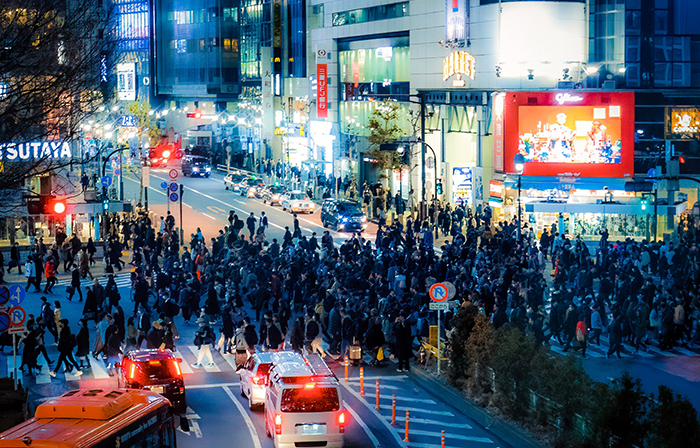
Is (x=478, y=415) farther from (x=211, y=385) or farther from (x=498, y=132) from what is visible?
(x=498, y=132)

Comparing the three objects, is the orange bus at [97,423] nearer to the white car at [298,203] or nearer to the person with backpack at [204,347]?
the person with backpack at [204,347]

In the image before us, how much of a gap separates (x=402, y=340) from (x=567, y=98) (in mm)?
29874

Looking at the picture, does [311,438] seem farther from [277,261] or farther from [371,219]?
[371,219]

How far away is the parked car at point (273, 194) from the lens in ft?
212

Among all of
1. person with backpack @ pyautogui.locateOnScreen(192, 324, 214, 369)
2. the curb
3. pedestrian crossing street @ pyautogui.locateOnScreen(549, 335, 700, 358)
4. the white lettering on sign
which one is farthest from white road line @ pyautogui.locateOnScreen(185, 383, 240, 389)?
the white lettering on sign

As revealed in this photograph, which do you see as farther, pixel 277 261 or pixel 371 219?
pixel 371 219

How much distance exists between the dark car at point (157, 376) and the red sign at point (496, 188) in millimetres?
33970

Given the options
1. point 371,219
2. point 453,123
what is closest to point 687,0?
point 453,123

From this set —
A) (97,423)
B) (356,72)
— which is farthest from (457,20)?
(97,423)

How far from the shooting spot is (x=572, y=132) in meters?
50.8

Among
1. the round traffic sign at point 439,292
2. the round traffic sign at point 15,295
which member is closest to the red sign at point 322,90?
the round traffic sign at point 439,292

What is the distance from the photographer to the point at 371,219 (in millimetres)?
57312

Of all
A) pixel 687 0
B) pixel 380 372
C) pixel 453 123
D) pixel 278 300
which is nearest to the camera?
pixel 380 372

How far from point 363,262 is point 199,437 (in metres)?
15.1
